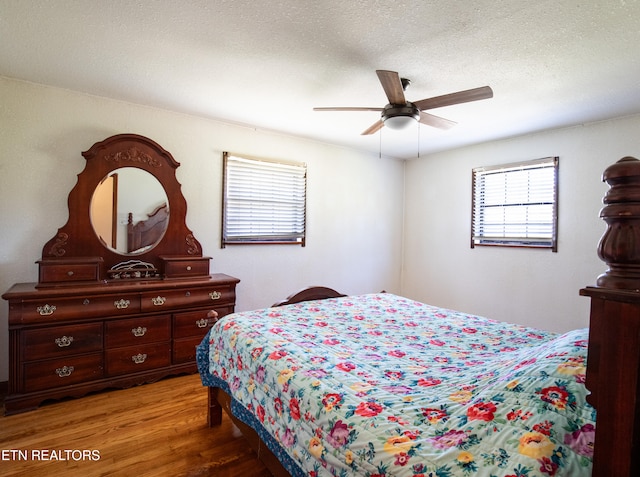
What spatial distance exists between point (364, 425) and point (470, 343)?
1070 millimetres

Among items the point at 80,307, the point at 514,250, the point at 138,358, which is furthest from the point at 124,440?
the point at 514,250

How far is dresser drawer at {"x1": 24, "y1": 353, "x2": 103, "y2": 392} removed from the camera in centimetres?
234

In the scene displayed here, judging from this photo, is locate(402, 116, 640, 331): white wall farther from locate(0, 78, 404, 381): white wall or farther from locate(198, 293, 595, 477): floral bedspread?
locate(198, 293, 595, 477): floral bedspread

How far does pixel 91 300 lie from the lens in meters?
2.54

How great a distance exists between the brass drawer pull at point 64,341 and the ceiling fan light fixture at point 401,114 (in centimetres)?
281

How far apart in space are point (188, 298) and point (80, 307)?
0.79 metres

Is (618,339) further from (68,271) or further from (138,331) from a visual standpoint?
(68,271)

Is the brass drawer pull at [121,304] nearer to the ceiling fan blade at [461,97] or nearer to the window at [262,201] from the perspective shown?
the window at [262,201]

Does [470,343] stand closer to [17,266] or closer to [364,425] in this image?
[364,425]

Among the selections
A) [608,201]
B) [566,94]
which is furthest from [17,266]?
[566,94]

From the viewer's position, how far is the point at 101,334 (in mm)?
2582

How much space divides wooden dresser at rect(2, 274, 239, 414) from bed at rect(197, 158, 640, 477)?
32.6 inches

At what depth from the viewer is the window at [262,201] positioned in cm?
359

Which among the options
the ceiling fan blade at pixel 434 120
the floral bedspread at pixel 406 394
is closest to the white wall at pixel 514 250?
the ceiling fan blade at pixel 434 120
